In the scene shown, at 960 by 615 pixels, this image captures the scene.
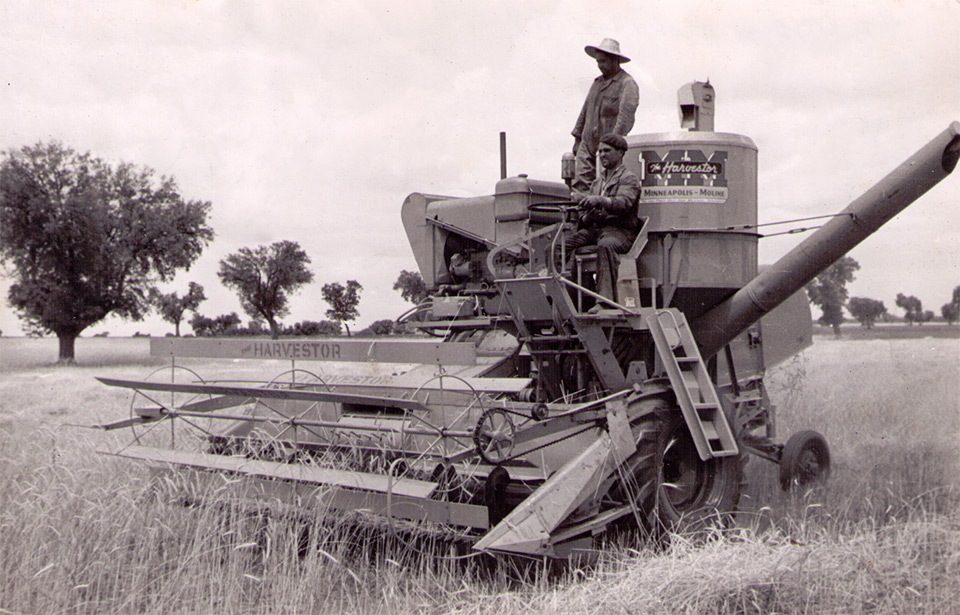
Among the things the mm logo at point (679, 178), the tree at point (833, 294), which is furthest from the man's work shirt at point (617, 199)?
the tree at point (833, 294)

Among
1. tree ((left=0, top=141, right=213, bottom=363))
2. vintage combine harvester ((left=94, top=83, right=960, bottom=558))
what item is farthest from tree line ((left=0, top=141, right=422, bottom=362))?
vintage combine harvester ((left=94, top=83, right=960, bottom=558))

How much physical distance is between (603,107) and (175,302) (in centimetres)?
2518

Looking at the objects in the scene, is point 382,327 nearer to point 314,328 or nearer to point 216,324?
point 314,328

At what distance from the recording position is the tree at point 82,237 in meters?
28.8

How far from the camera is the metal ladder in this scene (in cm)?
607

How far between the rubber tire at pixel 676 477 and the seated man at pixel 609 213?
1080mm

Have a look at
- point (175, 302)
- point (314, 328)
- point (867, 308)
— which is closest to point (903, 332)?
point (867, 308)

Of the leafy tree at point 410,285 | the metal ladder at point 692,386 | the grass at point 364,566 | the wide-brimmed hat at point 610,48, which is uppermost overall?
the wide-brimmed hat at point 610,48

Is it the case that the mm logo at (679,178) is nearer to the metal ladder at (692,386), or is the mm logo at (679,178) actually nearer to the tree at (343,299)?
the metal ladder at (692,386)

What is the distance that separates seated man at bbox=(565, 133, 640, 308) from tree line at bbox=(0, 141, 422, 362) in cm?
2103

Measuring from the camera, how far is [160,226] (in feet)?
102

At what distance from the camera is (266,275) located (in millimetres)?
14398

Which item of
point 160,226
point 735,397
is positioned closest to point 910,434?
point 735,397

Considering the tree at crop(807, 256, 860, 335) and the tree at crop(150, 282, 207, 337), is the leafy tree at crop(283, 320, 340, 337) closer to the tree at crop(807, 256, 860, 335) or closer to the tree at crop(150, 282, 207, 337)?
the tree at crop(150, 282, 207, 337)
